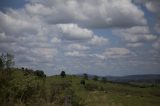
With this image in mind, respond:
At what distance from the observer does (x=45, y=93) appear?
24.4m

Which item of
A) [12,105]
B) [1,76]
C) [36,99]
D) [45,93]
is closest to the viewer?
[12,105]

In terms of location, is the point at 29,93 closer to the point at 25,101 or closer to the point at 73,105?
the point at 25,101

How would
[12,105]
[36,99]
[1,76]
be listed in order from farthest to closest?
1. [36,99]
2. [1,76]
3. [12,105]

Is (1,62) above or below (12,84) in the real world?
above

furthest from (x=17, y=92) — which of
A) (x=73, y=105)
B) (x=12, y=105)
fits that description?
(x=73, y=105)

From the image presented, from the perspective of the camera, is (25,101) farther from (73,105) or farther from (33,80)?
(73,105)

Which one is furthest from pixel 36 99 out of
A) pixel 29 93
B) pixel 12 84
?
pixel 12 84

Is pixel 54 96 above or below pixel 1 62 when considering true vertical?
below

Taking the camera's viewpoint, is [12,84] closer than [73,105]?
Yes

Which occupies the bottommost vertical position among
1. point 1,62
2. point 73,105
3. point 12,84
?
point 73,105

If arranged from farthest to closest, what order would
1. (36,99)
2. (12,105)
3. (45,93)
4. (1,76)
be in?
(45,93)
(36,99)
(1,76)
(12,105)

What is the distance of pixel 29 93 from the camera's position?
22922 millimetres

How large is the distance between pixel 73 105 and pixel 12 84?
239 inches

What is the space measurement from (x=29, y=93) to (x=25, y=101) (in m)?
0.78
